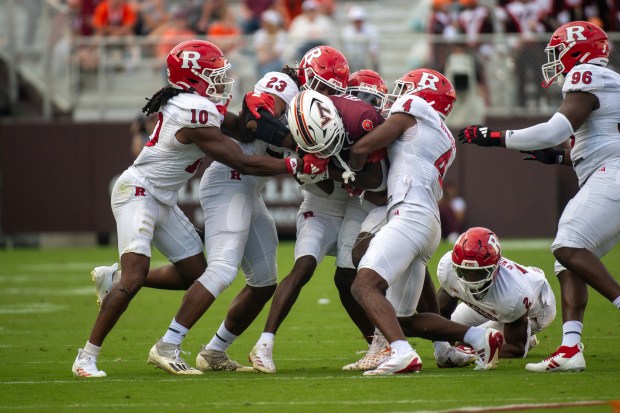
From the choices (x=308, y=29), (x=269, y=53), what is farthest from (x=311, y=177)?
(x=308, y=29)

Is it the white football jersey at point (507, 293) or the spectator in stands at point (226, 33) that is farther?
the spectator in stands at point (226, 33)

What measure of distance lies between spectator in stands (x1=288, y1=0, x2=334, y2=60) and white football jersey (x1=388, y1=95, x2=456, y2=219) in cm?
1026

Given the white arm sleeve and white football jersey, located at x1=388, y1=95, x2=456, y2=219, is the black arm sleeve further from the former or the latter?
the white arm sleeve

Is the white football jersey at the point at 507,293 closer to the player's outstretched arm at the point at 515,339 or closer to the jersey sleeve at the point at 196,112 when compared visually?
the player's outstretched arm at the point at 515,339

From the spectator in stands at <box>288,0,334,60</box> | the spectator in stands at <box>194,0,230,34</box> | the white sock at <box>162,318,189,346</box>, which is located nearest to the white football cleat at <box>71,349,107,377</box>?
the white sock at <box>162,318,189,346</box>

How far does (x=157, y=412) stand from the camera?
5.99 meters

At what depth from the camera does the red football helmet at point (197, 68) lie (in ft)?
25.1

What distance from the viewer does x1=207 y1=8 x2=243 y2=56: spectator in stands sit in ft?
59.3

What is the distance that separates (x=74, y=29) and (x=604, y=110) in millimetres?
13558

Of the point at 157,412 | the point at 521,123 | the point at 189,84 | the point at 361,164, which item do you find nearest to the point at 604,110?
the point at 361,164

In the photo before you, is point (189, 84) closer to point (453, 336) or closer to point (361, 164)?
point (361, 164)

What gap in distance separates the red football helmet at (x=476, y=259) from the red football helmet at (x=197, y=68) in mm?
1949

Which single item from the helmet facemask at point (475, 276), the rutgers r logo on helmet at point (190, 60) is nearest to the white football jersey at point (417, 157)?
the helmet facemask at point (475, 276)

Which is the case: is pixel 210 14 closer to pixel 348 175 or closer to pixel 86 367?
pixel 348 175
